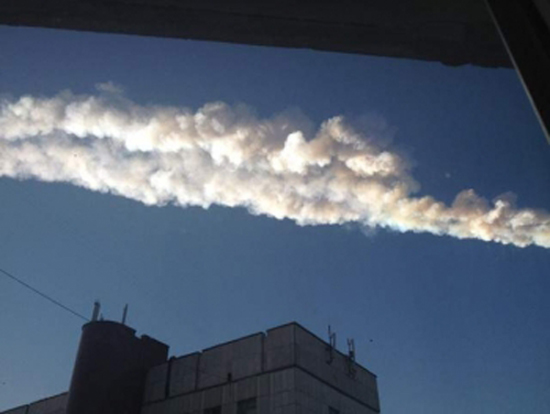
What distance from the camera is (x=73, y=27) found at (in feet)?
5.30

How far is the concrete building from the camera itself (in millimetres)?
24469

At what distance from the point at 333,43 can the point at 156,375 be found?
31283mm

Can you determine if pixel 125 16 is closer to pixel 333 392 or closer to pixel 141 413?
pixel 333 392

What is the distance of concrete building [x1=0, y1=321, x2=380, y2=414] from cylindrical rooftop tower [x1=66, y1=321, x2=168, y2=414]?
0.06 m

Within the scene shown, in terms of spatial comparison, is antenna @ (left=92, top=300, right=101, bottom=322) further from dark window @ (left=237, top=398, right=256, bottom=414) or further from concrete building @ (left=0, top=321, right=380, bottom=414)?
dark window @ (left=237, top=398, right=256, bottom=414)

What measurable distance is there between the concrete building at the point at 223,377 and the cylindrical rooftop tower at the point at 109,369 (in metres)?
0.06

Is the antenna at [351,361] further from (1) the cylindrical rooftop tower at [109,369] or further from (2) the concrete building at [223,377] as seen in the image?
(1) the cylindrical rooftop tower at [109,369]

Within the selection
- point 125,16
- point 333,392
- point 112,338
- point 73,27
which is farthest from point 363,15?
point 112,338

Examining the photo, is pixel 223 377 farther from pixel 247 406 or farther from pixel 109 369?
pixel 109 369

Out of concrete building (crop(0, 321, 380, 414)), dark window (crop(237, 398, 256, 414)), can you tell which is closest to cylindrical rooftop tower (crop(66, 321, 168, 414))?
concrete building (crop(0, 321, 380, 414))

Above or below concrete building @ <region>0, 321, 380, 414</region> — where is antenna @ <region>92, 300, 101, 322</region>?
above

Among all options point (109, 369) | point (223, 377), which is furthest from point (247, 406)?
point (109, 369)

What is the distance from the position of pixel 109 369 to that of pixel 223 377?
24.7 feet

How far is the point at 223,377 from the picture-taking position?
26.5 m
